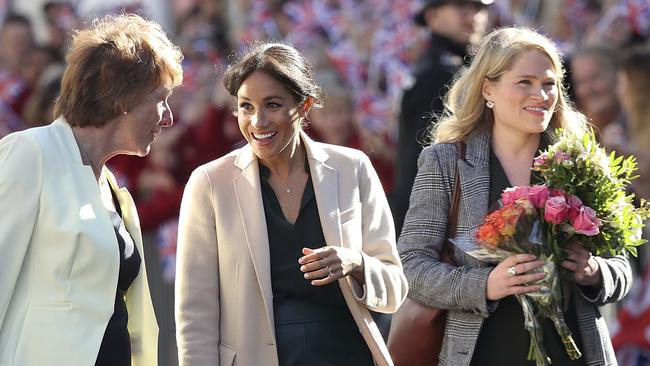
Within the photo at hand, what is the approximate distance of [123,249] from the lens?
436 cm

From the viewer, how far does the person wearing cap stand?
6.92 m

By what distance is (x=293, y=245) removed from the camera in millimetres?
4656

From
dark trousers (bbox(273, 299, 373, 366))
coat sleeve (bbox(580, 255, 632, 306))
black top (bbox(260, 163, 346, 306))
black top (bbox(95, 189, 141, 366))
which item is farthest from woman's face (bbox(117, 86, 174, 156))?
coat sleeve (bbox(580, 255, 632, 306))

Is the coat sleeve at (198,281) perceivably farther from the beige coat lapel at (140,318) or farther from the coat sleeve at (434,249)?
the coat sleeve at (434,249)

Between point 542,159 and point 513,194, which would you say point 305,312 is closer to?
point 513,194

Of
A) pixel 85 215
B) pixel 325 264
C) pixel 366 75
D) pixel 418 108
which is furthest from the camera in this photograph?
pixel 366 75

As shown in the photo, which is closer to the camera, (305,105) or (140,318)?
(140,318)

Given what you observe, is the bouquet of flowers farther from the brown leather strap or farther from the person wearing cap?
the person wearing cap

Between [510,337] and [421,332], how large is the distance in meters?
0.33

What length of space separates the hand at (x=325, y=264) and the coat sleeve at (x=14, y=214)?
0.88 m

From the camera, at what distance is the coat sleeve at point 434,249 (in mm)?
4742

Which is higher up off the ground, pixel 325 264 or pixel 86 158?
pixel 86 158

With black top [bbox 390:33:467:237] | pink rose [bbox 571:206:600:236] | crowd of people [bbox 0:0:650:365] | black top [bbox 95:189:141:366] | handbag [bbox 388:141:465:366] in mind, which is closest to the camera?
black top [bbox 95:189:141:366]

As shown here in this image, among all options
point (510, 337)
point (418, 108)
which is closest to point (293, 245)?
point (510, 337)
